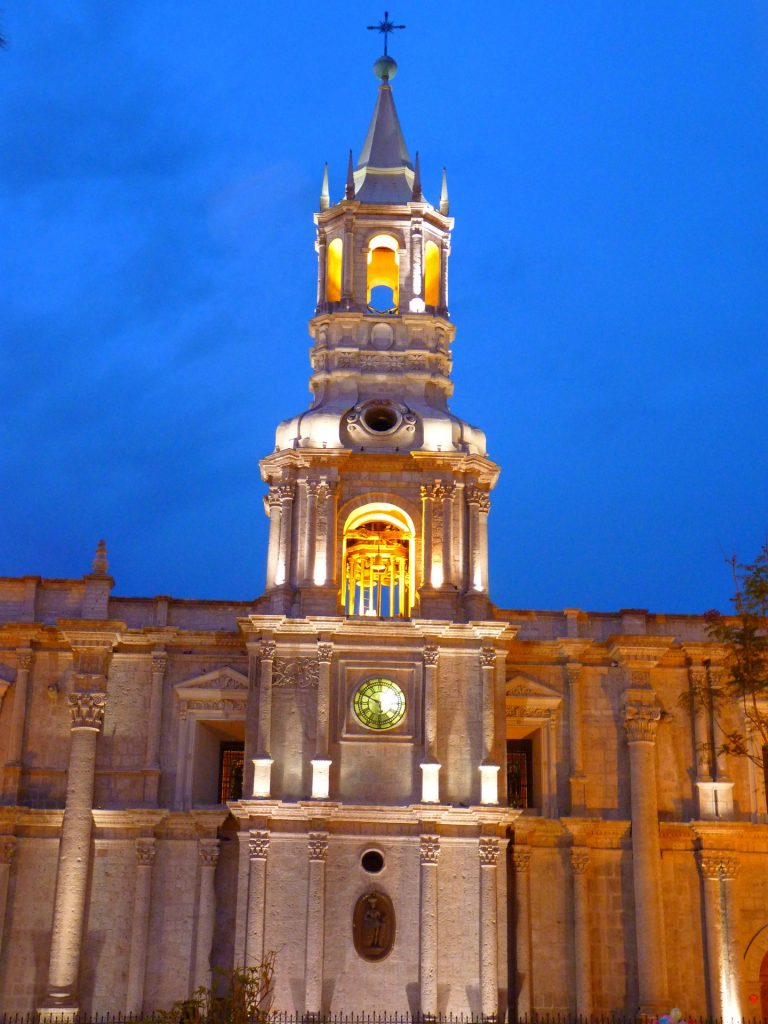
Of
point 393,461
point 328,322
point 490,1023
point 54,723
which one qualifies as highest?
point 328,322

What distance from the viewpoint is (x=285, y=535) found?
39188mm

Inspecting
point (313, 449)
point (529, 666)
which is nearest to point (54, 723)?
point (313, 449)

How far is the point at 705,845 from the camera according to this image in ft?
129

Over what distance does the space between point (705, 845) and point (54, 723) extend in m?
18.1

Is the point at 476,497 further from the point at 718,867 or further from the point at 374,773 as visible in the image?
the point at 718,867

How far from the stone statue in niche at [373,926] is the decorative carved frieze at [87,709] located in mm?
8986

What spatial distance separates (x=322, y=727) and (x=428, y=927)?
5.56 m

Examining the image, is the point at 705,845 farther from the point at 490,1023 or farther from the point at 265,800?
the point at 265,800

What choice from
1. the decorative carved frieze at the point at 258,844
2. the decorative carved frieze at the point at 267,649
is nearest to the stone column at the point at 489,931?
the decorative carved frieze at the point at 258,844

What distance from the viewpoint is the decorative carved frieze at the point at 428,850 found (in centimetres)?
3559

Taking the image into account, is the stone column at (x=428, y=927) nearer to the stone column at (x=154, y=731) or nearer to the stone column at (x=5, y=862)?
the stone column at (x=154, y=731)

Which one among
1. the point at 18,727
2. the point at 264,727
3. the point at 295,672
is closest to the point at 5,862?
the point at 18,727

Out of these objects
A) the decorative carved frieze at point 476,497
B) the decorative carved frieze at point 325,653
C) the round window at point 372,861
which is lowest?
the round window at point 372,861

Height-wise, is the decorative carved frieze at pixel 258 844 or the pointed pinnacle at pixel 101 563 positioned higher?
the pointed pinnacle at pixel 101 563
